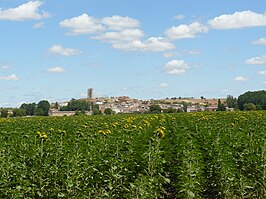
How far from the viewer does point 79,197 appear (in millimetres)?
9445

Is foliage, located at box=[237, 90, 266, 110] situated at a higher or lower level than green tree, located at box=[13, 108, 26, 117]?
higher

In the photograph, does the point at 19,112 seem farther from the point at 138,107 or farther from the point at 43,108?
the point at 138,107

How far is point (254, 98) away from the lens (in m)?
100

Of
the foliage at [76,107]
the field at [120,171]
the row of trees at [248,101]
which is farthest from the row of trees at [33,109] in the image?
the field at [120,171]

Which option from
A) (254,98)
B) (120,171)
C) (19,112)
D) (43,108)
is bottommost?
(120,171)

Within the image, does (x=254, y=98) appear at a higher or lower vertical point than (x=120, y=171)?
higher

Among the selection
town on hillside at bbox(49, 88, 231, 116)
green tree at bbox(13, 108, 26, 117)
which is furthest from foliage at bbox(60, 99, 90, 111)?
green tree at bbox(13, 108, 26, 117)

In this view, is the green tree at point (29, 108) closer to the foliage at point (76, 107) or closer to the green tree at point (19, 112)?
the green tree at point (19, 112)

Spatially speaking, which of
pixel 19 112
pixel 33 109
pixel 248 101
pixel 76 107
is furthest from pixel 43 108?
pixel 248 101

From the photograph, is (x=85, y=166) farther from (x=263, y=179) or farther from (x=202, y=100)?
(x=202, y=100)

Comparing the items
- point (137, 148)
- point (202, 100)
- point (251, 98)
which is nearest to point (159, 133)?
point (137, 148)

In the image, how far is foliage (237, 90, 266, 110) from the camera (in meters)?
93.2

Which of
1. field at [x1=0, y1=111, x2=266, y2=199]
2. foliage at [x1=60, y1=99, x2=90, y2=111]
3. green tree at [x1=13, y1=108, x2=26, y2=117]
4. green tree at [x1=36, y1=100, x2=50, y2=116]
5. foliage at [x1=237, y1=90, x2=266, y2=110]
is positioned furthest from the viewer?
foliage at [x1=60, y1=99, x2=90, y2=111]

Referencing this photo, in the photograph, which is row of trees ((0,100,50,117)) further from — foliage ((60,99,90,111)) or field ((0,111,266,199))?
field ((0,111,266,199))
